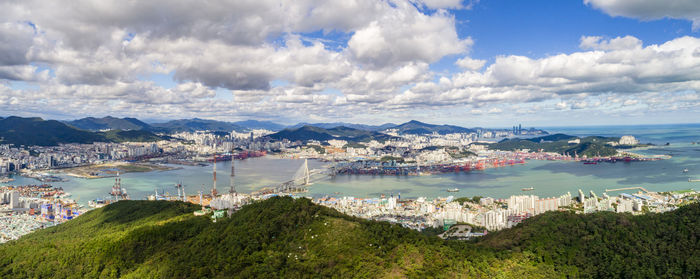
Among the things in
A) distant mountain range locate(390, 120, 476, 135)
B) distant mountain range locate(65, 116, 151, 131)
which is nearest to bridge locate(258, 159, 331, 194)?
distant mountain range locate(390, 120, 476, 135)

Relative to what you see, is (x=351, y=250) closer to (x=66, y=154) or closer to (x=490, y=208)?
(x=490, y=208)

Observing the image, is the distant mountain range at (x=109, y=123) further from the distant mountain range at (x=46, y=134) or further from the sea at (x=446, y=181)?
the sea at (x=446, y=181)

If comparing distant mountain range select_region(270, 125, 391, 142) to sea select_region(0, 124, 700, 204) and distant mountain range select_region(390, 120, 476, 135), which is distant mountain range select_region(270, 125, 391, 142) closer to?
distant mountain range select_region(390, 120, 476, 135)

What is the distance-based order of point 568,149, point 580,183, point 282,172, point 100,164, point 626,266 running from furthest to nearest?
point 568,149 < point 100,164 < point 282,172 < point 580,183 < point 626,266

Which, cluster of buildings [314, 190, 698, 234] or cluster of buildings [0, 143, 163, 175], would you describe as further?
cluster of buildings [0, 143, 163, 175]

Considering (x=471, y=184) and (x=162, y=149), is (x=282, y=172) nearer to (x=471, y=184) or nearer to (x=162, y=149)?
(x=471, y=184)

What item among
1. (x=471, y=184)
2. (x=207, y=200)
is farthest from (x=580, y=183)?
(x=207, y=200)
